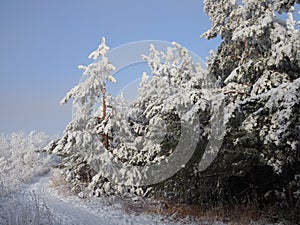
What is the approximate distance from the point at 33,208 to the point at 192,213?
4.04 m

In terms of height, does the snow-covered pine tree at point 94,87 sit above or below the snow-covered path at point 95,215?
above

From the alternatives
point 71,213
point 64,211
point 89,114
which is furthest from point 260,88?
point 89,114

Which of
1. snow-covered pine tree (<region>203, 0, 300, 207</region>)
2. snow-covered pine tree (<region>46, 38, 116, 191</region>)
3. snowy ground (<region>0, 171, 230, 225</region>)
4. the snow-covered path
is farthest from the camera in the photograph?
snow-covered pine tree (<region>46, 38, 116, 191</region>)

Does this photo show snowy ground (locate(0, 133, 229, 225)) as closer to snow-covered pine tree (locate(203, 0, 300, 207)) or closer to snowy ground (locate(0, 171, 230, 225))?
snowy ground (locate(0, 171, 230, 225))

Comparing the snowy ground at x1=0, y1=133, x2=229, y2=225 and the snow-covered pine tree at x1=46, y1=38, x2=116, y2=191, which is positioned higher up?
the snow-covered pine tree at x1=46, y1=38, x2=116, y2=191

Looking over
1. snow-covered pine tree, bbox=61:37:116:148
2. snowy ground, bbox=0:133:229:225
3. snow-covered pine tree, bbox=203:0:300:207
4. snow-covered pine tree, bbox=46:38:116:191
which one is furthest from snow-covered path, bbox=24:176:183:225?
snow-covered pine tree, bbox=203:0:300:207

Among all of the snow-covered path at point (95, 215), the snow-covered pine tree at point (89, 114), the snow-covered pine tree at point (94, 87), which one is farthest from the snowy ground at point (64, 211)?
the snow-covered pine tree at point (94, 87)

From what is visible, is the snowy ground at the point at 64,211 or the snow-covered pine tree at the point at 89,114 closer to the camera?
the snowy ground at the point at 64,211

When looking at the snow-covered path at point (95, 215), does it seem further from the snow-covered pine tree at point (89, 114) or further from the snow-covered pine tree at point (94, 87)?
the snow-covered pine tree at point (94, 87)

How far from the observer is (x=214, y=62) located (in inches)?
371

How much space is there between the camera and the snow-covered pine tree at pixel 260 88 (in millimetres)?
4512

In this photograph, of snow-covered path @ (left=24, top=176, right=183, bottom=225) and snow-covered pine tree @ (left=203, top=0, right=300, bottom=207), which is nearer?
snow-covered pine tree @ (left=203, top=0, right=300, bottom=207)

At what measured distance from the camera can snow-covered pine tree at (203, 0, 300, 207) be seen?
451 centimetres

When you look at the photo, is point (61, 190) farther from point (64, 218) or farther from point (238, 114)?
point (238, 114)
